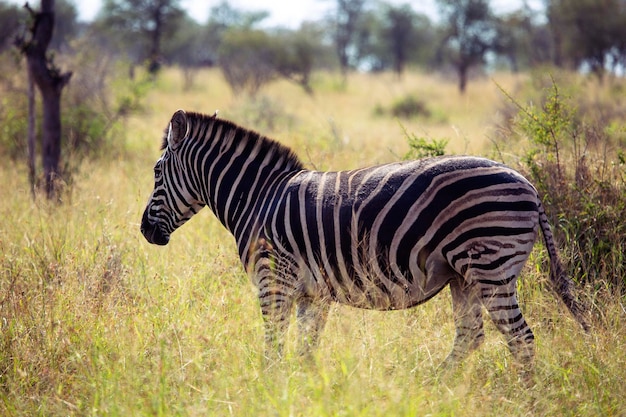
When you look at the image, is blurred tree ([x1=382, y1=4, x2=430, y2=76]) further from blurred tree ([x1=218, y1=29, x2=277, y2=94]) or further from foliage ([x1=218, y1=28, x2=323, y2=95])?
blurred tree ([x1=218, y1=29, x2=277, y2=94])

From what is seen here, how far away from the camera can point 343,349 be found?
3715mm

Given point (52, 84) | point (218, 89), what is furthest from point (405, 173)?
point (218, 89)

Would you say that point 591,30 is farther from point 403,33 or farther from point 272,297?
point 272,297

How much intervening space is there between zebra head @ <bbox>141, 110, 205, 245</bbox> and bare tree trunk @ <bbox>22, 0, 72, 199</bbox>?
4.02 meters

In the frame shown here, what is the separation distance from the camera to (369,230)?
391cm

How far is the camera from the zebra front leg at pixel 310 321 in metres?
3.94

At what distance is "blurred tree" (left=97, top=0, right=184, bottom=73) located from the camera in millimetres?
30203

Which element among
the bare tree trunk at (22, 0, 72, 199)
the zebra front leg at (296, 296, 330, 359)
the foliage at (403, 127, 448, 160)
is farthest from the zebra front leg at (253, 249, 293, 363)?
the bare tree trunk at (22, 0, 72, 199)

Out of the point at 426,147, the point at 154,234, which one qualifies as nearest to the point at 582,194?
the point at 426,147

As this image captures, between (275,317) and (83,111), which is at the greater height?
(83,111)

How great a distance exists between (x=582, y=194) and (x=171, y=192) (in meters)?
3.27

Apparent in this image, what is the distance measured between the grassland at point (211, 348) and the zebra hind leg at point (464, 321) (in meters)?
0.09

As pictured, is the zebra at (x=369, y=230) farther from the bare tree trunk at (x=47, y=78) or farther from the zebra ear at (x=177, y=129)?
the bare tree trunk at (x=47, y=78)

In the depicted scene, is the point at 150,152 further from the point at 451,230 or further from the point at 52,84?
the point at 451,230
